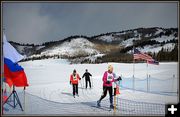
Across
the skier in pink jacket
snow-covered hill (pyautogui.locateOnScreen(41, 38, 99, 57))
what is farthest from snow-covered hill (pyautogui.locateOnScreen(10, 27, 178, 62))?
the skier in pink jacket

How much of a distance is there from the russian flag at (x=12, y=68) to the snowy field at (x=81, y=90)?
0.19 metres

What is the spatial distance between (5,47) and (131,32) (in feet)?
9.72

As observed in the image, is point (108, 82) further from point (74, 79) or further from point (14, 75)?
point (14, 75)

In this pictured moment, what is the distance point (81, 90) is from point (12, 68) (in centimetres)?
180

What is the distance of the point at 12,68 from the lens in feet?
23.1

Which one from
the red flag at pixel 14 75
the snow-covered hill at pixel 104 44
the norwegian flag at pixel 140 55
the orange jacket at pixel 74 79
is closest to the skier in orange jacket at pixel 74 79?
the orange jacket at pixel 74 79

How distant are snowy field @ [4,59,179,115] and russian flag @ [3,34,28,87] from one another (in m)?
0.19

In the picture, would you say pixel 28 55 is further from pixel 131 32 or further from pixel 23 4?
pixel 131 32

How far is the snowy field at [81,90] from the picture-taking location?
23.4ft

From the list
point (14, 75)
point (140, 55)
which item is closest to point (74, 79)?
point (14, 75)

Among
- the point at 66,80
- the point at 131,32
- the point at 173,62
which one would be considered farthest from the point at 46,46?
the point at 173,62

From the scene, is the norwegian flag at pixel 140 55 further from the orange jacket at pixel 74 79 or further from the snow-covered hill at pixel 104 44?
the orange jacket at pixel 74 79

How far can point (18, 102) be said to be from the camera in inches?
287

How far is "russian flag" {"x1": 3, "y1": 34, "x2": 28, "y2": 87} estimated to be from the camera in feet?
22.9
